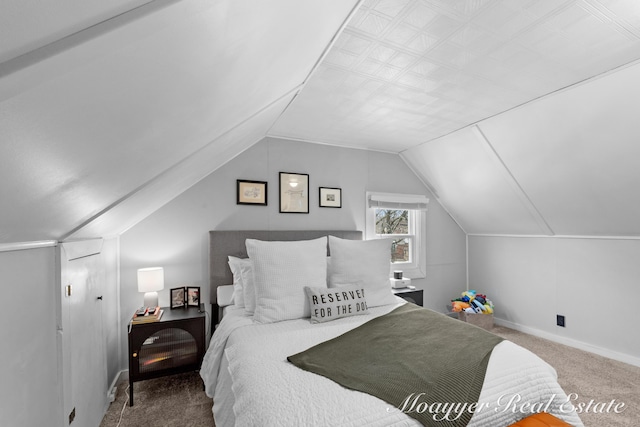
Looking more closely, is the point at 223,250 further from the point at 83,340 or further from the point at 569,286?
the point at 569,286

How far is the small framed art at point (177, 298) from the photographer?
2.66 meters

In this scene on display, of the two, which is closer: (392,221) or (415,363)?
(415,363)

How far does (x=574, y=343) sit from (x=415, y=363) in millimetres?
2873

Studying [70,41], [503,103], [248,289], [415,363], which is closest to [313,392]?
[415,363]

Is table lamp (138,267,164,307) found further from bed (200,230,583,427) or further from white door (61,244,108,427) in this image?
bed (200,230,583,427)

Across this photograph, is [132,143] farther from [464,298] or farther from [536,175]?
[464,298]

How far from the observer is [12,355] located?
3.29 ft

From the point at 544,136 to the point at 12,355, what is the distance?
3.53m

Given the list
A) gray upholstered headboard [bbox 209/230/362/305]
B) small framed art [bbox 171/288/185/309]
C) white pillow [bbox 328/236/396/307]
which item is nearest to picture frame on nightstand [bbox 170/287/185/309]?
small framed art [bbox 171/288/185/309]

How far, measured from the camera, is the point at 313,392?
1.27 metres

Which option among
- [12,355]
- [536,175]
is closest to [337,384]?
[12,355]

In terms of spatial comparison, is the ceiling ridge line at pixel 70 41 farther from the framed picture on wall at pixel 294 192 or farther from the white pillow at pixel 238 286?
the framed picture on wall at pixel 294 192

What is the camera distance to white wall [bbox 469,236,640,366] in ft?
9.42

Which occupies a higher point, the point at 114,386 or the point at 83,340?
the point at 83,340
